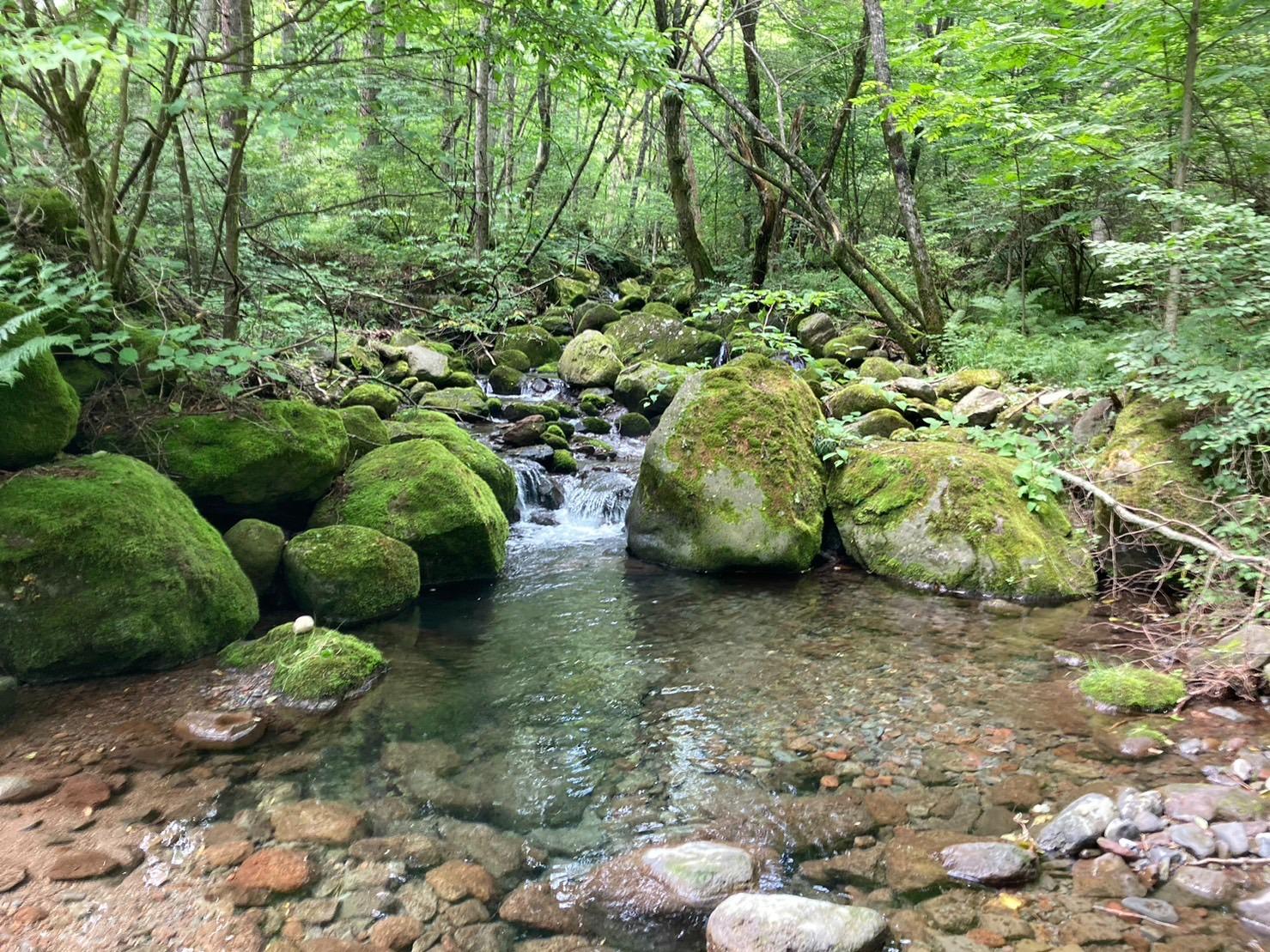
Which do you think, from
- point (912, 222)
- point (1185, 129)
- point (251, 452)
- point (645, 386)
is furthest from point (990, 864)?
point (912, 222)

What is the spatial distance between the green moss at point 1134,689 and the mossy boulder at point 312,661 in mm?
4381

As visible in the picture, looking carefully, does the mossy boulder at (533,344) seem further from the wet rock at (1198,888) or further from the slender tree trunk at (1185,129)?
the wet rock at (1198,888)

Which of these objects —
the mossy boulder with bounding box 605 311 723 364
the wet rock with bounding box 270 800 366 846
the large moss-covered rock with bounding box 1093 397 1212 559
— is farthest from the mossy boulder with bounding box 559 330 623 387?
the wet rock with bounding box 270 800 366 846

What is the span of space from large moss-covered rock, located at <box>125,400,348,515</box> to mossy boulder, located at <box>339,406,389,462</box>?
0.64m

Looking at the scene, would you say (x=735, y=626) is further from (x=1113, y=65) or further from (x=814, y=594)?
(x=1113, y=65)

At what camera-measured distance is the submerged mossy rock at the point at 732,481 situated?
7027mm

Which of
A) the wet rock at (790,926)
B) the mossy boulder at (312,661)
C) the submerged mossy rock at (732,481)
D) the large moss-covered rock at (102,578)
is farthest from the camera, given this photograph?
the submerged mossy rock at (732,481)

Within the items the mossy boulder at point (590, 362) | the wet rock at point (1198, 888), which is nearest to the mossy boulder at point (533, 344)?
the mossy boulder at point (590, 362)

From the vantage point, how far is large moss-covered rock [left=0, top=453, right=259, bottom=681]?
164 inches

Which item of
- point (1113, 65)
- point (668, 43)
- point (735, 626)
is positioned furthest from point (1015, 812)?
point (1113, 65)

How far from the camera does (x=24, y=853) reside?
2.85 meters

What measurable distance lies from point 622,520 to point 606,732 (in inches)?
186

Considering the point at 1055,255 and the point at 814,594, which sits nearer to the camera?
the point at 814,594

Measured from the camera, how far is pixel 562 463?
381 inches
